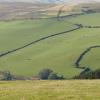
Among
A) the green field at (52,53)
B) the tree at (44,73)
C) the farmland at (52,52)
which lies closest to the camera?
the tree at (44,73)

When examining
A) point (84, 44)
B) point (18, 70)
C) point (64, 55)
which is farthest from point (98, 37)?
point (18, 70)

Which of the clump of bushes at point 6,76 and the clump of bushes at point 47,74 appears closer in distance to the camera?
the clump of bushes at point 47,74

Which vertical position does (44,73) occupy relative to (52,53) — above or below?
below

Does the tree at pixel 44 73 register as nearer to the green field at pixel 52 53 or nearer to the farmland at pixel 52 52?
the farmland at pixel 52 52

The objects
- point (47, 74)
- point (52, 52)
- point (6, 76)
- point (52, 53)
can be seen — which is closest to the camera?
point (47, 74)

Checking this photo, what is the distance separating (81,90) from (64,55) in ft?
439

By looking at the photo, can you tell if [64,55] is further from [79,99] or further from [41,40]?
[79,99]

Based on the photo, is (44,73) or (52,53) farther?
(52,53)

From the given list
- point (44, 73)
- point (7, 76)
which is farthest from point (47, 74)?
point (7, 76)

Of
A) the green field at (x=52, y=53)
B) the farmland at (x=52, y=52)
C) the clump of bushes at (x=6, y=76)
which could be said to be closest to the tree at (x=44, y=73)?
the farmland at (x=52, y=52)

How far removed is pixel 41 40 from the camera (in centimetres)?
18362

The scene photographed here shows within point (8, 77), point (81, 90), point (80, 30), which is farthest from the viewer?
point (80, 30)

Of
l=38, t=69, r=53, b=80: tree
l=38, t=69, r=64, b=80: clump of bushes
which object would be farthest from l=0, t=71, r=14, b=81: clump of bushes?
l=38, t=69, r=64, b=80: clump of bushes

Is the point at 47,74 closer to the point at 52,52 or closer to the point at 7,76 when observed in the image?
the point at 7,76
